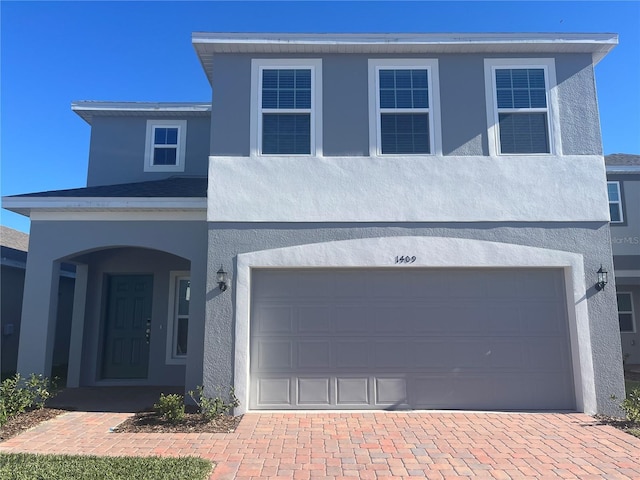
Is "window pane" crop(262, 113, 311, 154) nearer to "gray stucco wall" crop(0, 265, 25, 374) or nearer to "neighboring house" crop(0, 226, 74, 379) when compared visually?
"neighboring house" crop(0, 226, 74, 379)

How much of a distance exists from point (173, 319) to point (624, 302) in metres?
13.5

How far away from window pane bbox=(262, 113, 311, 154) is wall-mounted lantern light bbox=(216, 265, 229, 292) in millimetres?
2198

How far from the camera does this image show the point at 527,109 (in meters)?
8.11

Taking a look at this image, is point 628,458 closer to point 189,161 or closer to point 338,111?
point 338,111

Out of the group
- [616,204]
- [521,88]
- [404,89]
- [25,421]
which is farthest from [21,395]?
[616,204]

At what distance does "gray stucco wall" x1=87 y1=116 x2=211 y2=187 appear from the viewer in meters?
11.6

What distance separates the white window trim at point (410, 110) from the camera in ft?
26.4

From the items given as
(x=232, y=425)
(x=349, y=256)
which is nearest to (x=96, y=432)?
(x=232, y=425)

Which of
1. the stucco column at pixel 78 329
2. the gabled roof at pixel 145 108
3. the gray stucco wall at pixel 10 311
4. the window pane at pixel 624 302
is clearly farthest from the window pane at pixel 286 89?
the window pane at pixel 624 302

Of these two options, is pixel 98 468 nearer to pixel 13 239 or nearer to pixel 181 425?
pixel 181 425

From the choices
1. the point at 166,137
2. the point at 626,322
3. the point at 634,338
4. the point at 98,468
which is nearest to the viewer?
the point at 98,468

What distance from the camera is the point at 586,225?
309 inches

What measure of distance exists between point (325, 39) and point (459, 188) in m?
3.40

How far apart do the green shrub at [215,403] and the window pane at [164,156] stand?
630cm
